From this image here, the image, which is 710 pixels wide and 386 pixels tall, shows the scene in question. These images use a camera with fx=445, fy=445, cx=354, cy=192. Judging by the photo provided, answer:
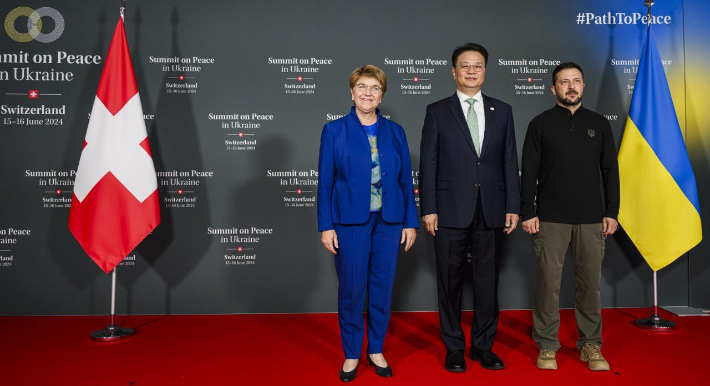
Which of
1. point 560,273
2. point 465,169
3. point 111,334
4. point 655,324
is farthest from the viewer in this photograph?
point 655,324

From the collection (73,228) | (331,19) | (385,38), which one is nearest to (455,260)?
(385,38)

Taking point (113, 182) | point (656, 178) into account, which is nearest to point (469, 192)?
point (656, 178)

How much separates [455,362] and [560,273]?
78 cm

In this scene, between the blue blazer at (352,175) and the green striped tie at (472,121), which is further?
the green striped tie at (472,121)

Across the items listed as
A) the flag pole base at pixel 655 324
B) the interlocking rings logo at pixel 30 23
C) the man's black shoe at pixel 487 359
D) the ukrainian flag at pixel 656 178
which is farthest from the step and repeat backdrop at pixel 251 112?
the man's black shoe at pixel 487 359

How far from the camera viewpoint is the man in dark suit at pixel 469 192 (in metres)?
2.39

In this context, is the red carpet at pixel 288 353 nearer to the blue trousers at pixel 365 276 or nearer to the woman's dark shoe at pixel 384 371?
the woman's dark shoe at pixel 384 371

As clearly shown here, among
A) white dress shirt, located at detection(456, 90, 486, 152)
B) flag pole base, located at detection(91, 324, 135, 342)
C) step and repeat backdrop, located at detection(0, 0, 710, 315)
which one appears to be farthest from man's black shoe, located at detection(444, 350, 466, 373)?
flag pole base, located at detection(91, 324, 135, 342)

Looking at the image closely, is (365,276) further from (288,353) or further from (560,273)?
(560,273)

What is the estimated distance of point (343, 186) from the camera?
2314mm

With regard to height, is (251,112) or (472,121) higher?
(251,112)

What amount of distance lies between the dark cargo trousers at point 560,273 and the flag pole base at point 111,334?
2618 millimetres

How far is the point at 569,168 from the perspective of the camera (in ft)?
8.08

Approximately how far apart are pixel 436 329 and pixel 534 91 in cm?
205
